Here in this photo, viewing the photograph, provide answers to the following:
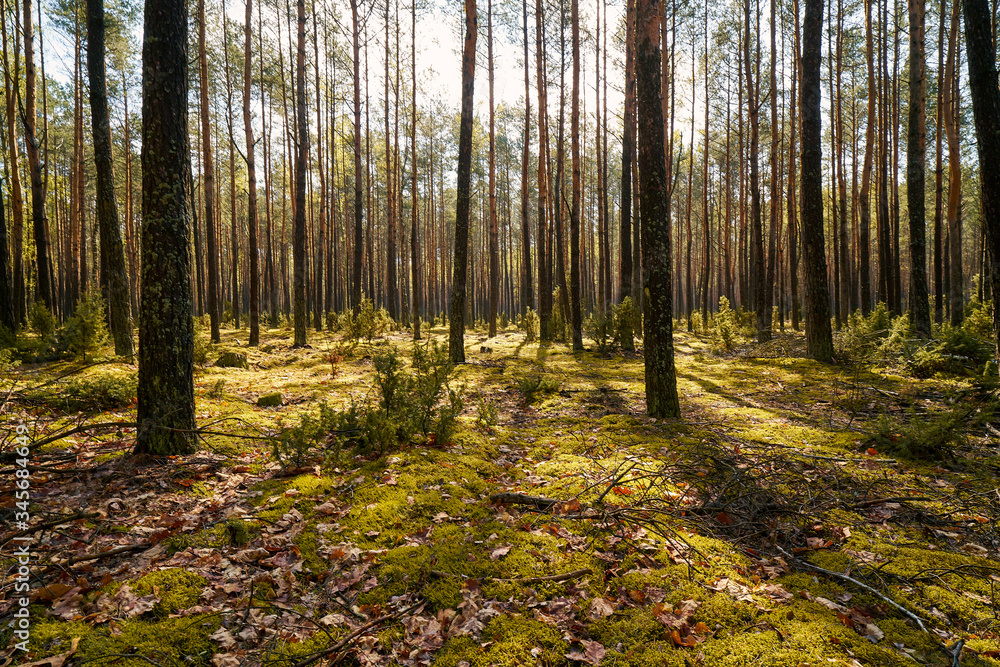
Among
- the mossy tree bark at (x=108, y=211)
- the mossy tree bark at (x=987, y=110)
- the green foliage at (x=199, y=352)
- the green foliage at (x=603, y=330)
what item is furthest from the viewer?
the green foliage at (x=603, y=330)

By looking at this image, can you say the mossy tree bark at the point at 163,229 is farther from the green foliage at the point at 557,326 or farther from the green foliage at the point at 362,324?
the green foliage at the point at 557,326

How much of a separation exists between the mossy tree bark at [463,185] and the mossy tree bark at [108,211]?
635cm

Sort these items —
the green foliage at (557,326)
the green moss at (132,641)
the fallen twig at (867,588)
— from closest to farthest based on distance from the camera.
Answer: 1. the green moss at (132,641)
2. the fallen twig at (867,588)
3. the green foliage at (557,326)

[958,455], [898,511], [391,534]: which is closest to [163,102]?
[391,534]

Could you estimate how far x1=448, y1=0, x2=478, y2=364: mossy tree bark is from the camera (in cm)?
967

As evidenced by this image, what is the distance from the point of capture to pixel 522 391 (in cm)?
786

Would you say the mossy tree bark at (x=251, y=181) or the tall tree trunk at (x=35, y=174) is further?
the mossy tree bark at (x=251, y=181)

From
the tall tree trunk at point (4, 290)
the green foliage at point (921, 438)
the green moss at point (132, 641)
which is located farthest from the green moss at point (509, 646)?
the tall tree trunk at point (4, 290)

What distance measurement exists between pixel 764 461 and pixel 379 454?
358cm

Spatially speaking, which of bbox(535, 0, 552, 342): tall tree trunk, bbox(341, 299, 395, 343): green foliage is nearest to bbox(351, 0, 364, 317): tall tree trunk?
bbox(341, 299, 395, 343): green foliage

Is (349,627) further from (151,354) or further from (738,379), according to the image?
(738,379)

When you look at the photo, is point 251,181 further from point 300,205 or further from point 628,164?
point 628,164

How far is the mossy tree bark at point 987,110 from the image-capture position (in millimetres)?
4605

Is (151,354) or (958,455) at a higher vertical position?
(151,354)
